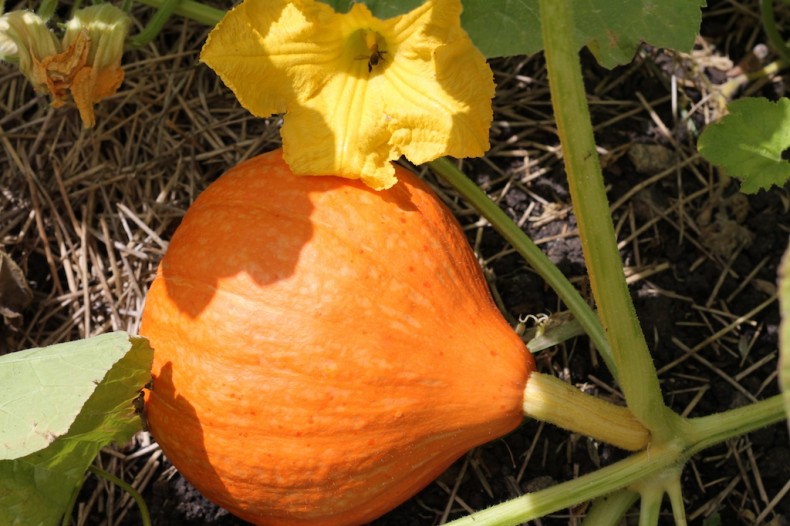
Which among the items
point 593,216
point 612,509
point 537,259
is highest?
point 593,216

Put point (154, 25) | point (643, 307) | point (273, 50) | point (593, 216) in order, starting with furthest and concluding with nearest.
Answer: point (643, 307), point (154, 25), point (273, 50), point (593, 216)

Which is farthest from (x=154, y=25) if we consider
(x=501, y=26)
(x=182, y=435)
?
(x=182, y=435)

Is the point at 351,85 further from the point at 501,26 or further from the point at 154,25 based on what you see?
the point at 154,25

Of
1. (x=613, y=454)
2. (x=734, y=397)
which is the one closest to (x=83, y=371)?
(x=613, y=454)

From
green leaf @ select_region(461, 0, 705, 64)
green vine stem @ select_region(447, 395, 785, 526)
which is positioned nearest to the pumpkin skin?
green vine stem @ select_region(447, 395, 785, 526)

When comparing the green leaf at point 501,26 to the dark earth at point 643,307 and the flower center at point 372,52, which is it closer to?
the flower center at point 372,52

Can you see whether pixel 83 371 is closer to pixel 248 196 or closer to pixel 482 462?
pixel 248 196
